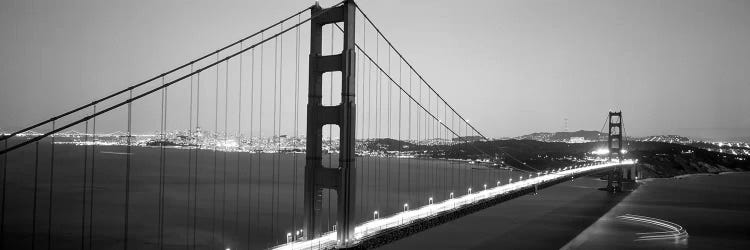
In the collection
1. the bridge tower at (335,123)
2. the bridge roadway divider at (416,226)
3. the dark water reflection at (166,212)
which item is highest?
the bridge tower at (335,123)

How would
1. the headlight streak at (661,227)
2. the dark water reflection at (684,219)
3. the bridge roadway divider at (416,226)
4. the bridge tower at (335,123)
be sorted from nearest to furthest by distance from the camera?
the bridge tower at (335,123)
the bridge roadway divider at (416,226)
the dark water reflection at (684,219)
the headlight streak at (661,227)

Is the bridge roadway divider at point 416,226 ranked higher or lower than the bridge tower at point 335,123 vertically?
lower

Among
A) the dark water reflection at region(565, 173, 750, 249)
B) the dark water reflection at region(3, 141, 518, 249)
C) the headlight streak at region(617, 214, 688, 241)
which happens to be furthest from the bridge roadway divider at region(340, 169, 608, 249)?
the headlight streak at region(617, 214, 688, 241)

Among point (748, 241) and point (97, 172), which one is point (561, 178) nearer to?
point (748, 241)

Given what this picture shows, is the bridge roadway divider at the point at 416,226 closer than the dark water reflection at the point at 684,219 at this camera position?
Yes

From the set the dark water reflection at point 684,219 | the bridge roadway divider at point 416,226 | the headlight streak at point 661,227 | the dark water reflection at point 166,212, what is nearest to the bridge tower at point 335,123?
the bridge roadway divider at point 416,226

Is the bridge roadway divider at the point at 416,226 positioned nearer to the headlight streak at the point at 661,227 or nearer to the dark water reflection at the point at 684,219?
the dark water reflection at the point at 684,219

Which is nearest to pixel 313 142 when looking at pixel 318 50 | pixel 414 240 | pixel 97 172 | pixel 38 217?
pixel 318 50
